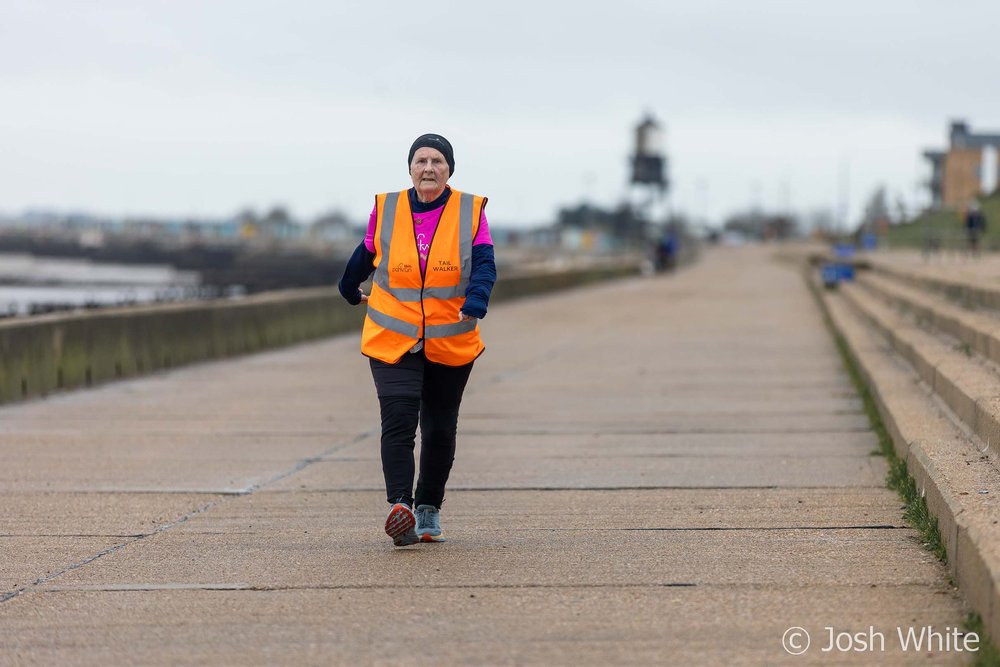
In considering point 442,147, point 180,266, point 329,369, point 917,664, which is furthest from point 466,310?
point 180,266

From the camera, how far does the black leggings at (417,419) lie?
23.2 ft

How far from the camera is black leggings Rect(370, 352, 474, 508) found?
7.09m

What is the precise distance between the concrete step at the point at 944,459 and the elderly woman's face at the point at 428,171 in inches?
102

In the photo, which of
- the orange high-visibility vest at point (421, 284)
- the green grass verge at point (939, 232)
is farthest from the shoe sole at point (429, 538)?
the green grass verge at point (939, 232)

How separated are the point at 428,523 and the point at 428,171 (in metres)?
1.64

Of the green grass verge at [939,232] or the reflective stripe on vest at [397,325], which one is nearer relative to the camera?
the reflective stripe on vest at [397,325]

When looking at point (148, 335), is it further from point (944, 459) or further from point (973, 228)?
point (973, 228)

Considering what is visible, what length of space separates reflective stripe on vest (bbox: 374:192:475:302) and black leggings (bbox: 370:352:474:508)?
0.27m

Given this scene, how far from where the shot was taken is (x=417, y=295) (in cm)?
715

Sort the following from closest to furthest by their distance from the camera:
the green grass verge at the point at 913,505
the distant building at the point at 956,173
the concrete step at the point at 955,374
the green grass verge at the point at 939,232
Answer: the green grass verge at the point at 913,505 → the concrete step at the point at 955,374 → the green grass verge at the point at 939,232 → the distant building at the point at 956,173

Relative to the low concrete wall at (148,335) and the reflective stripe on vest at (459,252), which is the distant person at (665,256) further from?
the reflective stripe on vest at (459,252)

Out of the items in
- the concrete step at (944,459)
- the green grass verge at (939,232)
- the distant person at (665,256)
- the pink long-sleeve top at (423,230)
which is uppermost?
the pink long-sleeve top at (423,230)

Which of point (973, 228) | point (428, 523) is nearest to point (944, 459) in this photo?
point (428, 523)

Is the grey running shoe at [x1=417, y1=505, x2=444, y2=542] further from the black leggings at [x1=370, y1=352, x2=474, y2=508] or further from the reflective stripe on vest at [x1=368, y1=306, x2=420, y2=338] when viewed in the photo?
the reflective stripe on vest at [x1=368, y1=306, x2=420, y2=338]
